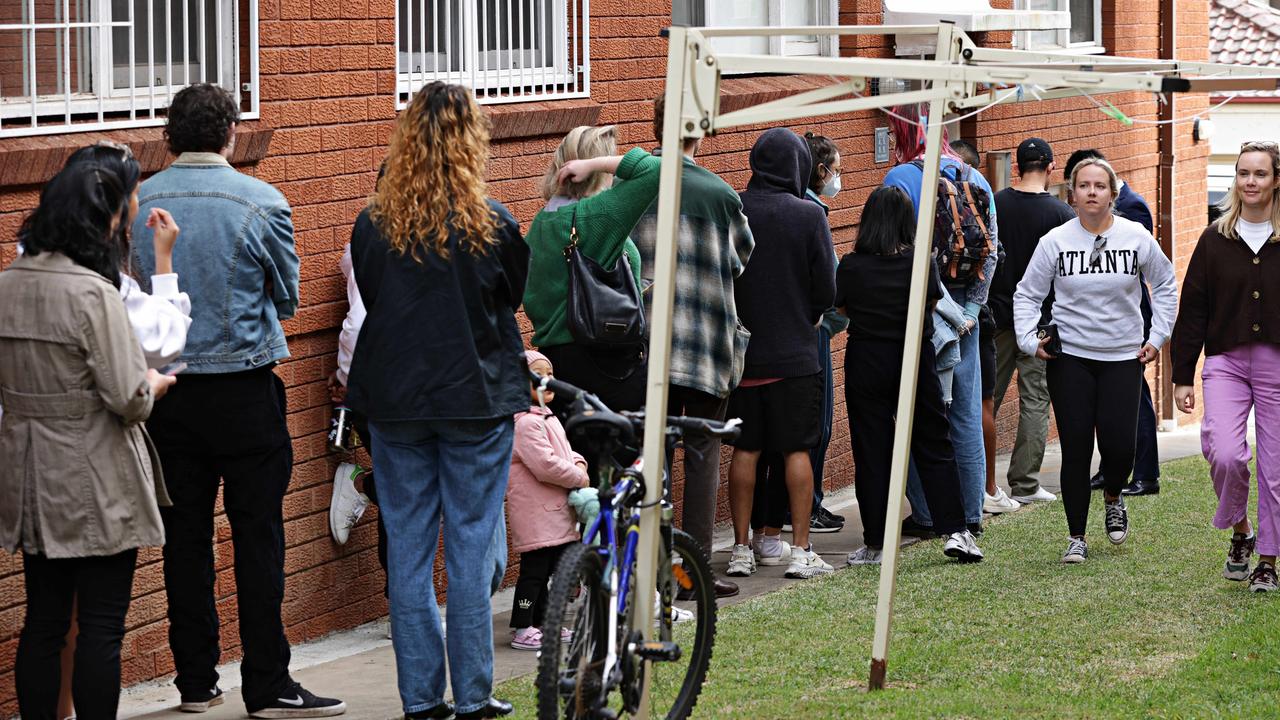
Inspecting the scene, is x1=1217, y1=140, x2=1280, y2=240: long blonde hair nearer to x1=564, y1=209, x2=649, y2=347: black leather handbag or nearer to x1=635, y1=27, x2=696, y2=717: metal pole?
x1=564, y1=209, x2=649, y2=347: black leather handbag

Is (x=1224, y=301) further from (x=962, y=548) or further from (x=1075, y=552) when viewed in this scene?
(x=962, y=548)

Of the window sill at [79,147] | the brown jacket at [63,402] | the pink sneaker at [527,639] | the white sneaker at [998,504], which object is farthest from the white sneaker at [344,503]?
the white sneaker at [998,504]

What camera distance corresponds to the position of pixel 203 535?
5.96 m

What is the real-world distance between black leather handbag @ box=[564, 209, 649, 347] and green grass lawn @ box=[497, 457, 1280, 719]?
1260mm

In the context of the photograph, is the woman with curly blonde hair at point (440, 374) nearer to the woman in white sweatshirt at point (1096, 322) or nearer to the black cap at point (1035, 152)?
the woman in white sweatshirt at point (1096, 322)

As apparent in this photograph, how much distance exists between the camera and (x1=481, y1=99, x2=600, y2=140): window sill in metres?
8.06

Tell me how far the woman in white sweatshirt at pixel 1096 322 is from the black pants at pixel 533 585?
9.48ft

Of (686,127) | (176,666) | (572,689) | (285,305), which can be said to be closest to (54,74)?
(285,305)

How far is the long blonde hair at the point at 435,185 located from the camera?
547 centimetres

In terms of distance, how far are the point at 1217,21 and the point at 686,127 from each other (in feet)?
96.7

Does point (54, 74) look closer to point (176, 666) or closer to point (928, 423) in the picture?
point (176, 666)

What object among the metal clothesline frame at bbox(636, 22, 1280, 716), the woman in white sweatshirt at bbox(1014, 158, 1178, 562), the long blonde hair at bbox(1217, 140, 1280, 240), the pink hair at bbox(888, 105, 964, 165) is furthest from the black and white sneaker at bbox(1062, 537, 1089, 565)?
the metal clothesline frame at bbox(636, 22, 1280, 716)

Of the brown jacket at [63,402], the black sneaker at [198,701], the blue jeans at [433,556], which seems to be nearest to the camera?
the brown jacket at [63,402]

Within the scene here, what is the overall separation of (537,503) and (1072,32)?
9.69 meters
